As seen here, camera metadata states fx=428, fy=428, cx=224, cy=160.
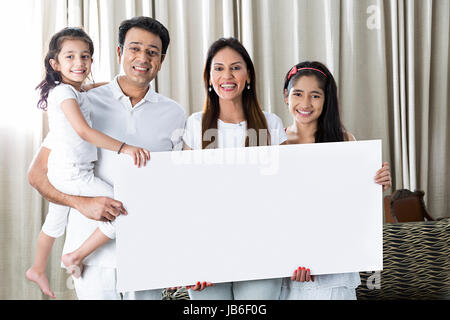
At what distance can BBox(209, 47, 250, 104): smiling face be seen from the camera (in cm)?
131

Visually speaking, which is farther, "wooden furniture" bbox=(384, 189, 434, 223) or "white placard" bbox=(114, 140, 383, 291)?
"wooden furniture" bbox=(384, 189, 434, 223)

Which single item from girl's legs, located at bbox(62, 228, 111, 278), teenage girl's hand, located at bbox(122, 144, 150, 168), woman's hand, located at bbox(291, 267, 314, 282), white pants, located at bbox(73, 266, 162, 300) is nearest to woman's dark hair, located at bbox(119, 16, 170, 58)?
teenage girl's hand, located at bbox(122, 144, 150, 168)

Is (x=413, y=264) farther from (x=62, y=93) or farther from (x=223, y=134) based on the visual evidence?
(x=62, y=93)

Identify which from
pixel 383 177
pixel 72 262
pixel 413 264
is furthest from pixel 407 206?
pixel 72 262

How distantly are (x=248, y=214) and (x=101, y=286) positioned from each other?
53 centimetres

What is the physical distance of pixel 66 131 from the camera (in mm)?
1303

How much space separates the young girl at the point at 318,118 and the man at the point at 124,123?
39 cm

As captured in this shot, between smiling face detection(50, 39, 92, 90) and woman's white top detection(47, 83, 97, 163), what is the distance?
4 centimetres

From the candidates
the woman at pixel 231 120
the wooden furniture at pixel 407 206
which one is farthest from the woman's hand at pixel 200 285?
the wooden furniture at pixel 407 206

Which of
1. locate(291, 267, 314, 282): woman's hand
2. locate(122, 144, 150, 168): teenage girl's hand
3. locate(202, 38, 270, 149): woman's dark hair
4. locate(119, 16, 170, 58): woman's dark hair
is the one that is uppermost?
locate(119, 16, 170, 58): woman's dark hair

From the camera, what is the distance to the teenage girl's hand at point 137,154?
123 centimetres

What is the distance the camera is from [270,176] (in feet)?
4.31

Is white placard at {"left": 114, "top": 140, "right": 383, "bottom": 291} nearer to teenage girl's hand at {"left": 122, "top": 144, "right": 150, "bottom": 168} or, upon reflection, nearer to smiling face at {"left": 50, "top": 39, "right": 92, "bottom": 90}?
teenage girl's hand at {"left": 122, "top": 144, "right": 150, "bottom": 168}
